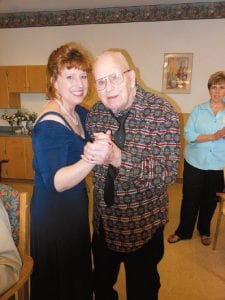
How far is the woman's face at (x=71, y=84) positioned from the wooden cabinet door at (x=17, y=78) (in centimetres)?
373

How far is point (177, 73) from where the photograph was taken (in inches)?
177

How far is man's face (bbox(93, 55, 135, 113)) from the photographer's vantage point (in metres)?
1.08

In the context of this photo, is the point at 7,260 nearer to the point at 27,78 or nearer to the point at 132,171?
the point at 132,171

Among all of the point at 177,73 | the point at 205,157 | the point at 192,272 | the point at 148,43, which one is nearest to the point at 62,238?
the point at 192,272

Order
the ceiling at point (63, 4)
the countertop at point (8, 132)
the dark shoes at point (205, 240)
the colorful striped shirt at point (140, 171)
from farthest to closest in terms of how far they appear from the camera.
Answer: the countertop at point (8, 132) < the ceiling at point (63, 4) < the dark shoes at point (205, 240) < the colorful striped shirt at point (140, 171)

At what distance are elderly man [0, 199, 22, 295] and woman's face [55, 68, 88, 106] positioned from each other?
619 millimetres

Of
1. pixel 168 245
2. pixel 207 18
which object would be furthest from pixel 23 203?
pixel 207 18

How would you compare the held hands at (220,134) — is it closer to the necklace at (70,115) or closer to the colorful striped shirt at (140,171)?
the colorful striped shirt at (140,171)

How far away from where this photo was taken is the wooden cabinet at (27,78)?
461 cm

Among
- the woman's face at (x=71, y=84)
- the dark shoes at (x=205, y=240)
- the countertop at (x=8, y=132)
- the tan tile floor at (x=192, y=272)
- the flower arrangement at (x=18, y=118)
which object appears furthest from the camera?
the flower arrangement at (x=18, y=118)

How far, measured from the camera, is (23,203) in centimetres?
138

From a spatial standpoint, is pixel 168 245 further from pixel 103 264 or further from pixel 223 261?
pixel 103 264

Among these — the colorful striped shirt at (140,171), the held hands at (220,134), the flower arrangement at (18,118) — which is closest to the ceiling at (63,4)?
the flower arrangement at (18,118)

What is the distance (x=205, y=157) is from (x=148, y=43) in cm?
270
